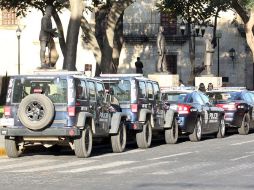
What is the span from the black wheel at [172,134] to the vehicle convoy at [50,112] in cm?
488

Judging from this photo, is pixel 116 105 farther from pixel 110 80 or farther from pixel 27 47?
pixel 27 47

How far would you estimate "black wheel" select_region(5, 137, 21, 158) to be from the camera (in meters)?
18.1

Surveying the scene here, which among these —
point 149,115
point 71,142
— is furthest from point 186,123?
point 71,142

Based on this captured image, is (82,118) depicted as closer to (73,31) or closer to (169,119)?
(169,119)

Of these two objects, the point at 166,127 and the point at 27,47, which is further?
the point at 27,47

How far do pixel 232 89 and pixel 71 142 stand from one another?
1266 centimetres

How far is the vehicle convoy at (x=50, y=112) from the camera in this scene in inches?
685

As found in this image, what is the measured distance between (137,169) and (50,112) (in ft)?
9.44

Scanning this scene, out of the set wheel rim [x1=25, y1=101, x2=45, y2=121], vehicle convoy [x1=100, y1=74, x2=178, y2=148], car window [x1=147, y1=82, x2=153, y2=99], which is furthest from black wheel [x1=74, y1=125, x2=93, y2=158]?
car window [x1=147, y1=82, x2=153, y2=99]

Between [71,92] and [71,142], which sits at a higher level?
[71,92]

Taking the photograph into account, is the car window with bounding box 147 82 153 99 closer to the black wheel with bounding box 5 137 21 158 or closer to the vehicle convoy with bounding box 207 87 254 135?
the black wheel with bounding box 5 137 21 158

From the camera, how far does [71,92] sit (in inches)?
685

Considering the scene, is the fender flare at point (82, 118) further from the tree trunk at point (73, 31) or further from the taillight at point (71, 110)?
the tree trunk at point (73, 31)

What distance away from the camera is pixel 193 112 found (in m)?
23.8
